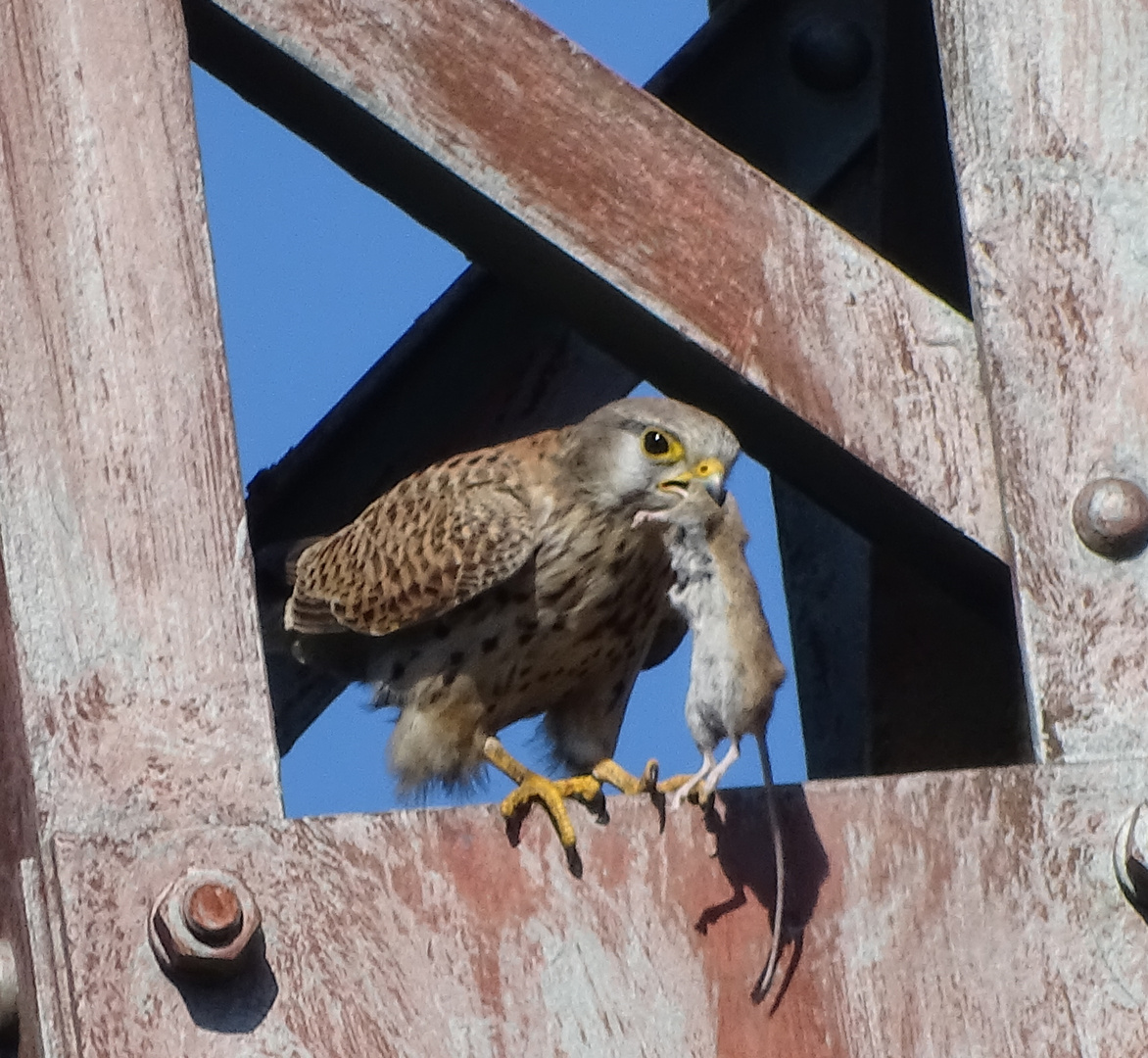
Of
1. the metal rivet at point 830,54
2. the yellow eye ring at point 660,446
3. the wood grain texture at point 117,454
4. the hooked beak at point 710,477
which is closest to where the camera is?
the wood grain texture at point 117,454

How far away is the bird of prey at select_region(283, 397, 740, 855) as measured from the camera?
3664 mm

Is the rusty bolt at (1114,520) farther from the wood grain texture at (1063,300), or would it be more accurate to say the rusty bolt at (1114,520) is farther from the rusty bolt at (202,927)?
the rusty bolt at (202,927)

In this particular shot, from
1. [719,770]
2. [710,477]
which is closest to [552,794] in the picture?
[719,770]

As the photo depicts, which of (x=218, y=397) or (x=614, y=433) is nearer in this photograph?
(x=218, y=397)

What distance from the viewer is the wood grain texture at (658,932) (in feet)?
6.59

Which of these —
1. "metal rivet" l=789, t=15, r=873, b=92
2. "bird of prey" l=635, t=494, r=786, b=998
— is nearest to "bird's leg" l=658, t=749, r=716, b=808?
"bird of prey" l=635, t=494, r=786, b=998

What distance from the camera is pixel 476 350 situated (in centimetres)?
379

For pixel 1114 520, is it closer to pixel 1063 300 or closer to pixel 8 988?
pixel 1063 300

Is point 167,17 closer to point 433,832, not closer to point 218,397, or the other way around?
point 218,397

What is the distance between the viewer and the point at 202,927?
77.7 inches

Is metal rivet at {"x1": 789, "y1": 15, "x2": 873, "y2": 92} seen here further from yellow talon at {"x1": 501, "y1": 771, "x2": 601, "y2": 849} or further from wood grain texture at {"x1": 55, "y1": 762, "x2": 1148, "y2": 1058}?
wood grain texture at {"x1": 55, "y1": 762, "x2": 1148, "y2": 1058}

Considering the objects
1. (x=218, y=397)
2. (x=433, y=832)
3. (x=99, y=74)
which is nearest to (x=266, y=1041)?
(x=433, y=832)

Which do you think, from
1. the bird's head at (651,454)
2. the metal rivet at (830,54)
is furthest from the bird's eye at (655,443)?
the metal rivet at (830,54)

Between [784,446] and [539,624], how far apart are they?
111 cm
